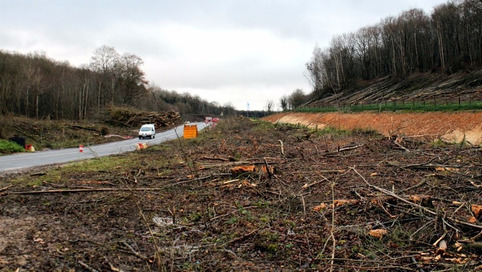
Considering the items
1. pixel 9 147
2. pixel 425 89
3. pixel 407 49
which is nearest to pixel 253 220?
pixel 9 147

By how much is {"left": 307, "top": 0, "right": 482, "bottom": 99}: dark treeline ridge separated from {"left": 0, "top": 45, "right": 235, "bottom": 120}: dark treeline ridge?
32447 mm

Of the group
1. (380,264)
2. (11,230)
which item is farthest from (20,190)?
(380,264)

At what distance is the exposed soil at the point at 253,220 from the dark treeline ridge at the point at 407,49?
135 ft

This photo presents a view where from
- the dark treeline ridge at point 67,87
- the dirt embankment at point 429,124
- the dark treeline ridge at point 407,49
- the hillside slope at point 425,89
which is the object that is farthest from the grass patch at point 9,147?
the dark treeline ridge at point 407,49

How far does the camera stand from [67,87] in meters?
44.6

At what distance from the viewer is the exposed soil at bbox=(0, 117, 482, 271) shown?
4430 mm

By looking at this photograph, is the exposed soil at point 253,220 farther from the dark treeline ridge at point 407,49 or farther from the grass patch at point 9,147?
the dark treeline ridge at point 407,49

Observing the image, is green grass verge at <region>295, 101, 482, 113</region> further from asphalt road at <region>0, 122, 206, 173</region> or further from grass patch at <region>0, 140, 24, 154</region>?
grass patch at <region>0, 140, 24, 154</region>

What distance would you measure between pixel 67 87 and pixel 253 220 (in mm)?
45143

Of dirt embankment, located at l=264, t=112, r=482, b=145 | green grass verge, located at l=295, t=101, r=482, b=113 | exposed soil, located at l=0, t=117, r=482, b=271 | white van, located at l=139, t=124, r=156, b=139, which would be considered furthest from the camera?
white van, located at l=139, t=124, r=156, b=139

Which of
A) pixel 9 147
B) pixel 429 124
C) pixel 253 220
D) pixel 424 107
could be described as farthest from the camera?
pixel 424 107

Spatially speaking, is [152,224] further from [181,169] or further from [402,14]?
[402,14]

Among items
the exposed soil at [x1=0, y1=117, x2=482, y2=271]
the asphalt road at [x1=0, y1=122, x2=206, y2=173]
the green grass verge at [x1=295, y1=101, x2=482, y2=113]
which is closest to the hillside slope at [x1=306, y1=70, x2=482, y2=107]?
the green grass verge at [x1=295, y1=101, x2=482, y2=113]

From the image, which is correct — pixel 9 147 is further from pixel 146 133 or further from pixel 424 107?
pixel 424 107
